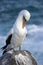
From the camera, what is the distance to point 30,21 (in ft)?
62.1

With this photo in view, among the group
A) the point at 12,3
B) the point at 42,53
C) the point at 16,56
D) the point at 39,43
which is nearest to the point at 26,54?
the point at 16,56

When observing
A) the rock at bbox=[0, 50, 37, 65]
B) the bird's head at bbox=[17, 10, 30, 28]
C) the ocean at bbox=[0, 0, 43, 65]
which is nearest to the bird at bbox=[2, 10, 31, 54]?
the bird's head at bbox=[17, 10, 30, 28]

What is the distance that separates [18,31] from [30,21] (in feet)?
29.1

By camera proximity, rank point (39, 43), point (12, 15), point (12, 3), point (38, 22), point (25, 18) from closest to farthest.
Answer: point (25, 18) → point (39, 43) → point (38, 22) → point (12, 15) → point (12, 3)

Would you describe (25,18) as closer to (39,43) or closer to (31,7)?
(39,43)

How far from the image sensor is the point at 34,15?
779 inches

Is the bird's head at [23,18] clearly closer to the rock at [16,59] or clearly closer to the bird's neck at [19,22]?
the bird's neck at [19,22]

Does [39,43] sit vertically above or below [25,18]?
below

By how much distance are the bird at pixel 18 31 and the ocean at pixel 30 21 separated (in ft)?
9.79

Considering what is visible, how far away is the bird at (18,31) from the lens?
10070 millimetres

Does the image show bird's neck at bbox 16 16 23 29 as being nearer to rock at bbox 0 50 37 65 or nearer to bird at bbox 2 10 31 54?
bird at bbox 2 10 31 54

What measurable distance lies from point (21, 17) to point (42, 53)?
4.61 meters

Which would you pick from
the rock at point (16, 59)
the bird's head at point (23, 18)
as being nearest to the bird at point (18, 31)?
the bird's head at point (23, 18)

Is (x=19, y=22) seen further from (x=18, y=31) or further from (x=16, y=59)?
(x=16, y=59)
